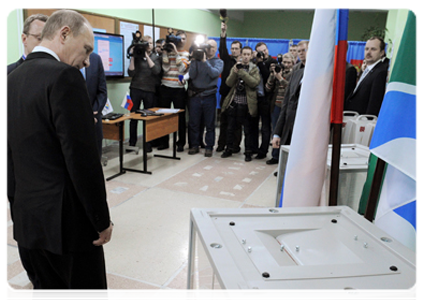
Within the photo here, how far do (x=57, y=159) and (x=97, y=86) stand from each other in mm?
2294

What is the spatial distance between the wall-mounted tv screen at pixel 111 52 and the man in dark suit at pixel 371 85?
315cm

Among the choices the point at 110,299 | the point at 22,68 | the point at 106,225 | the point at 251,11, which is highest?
the point at 251,11

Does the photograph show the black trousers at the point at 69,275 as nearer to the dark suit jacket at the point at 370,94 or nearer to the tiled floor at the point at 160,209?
the tiled floor at the point at 160,209

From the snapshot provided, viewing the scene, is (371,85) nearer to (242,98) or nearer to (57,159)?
(242,98)

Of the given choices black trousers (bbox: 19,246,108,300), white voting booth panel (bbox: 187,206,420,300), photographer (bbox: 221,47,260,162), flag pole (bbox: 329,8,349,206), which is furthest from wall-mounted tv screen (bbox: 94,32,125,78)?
white voting booth panel (bbox: 187,206,420,300)

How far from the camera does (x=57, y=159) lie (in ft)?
3.99

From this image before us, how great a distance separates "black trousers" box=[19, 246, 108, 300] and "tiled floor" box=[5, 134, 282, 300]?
2.30ft

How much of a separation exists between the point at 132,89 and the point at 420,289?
4.97m

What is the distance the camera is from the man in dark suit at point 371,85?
3439 mm

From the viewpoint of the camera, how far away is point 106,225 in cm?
132

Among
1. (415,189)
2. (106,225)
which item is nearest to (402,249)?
(415,189)

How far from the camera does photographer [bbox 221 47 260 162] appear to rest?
486 cm

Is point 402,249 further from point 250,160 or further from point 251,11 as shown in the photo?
point 251,11

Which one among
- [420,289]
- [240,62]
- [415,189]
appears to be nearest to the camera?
[420,289]
